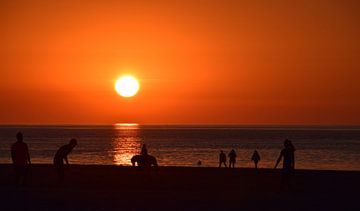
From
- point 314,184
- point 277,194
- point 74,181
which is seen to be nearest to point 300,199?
point 277,194

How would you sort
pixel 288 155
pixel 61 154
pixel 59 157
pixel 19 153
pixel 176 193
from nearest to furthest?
pixel 176 193 < pixel 19 153 < pixel 288 155 < pixel 61 154 < pixel 59 157

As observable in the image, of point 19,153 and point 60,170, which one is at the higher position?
point 19,153

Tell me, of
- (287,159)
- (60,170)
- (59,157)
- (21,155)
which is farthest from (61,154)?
(287,159)

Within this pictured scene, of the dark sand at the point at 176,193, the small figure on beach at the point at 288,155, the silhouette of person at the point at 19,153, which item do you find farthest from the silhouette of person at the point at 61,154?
the small figure on beach at the point at 288,155

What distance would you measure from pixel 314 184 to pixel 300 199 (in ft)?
18.2

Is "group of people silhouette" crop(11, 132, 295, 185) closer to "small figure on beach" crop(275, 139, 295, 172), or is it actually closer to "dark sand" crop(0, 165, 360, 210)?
"small figure on beach" crop(275, 139, 295, 172)

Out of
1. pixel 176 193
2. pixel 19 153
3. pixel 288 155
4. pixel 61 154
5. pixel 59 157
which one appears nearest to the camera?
pixel 176 193

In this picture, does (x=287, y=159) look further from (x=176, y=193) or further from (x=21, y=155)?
(x=21, y=155)

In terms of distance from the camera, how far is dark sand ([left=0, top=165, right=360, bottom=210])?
16.0 meters

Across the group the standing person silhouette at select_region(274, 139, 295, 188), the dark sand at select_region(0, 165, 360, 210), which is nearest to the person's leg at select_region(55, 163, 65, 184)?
the dark sand at select_region(0, 165, 360, 210)

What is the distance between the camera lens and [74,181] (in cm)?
2322

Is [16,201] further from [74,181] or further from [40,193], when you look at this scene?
[74,181]

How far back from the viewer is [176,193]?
63.3 ft

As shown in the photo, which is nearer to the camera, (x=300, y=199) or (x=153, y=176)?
(x=300, y=199)
